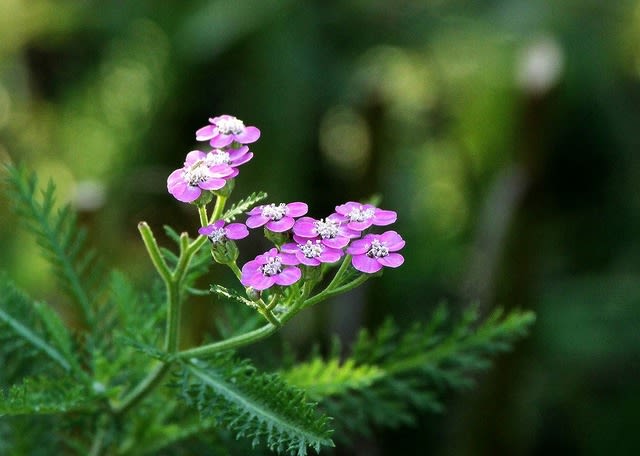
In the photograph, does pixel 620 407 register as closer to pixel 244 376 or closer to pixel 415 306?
pixel 415 306

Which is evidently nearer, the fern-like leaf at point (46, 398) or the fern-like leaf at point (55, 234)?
the fern-like leaf at point (46, 398)

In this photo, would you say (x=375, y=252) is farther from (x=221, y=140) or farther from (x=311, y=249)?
(x=221, y=140)

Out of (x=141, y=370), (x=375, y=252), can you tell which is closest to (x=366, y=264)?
(x=375, y=252)

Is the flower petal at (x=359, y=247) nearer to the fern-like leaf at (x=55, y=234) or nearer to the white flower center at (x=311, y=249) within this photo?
the white flower center at (x=311, y=249)

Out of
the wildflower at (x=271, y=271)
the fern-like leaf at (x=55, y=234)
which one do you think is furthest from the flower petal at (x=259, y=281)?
the fern-like leaf at (x=55, y=234)

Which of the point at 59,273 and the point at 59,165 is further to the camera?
the point at 59,165

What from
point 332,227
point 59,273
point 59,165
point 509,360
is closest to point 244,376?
point 332,227
